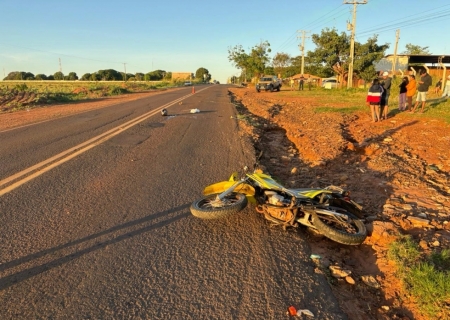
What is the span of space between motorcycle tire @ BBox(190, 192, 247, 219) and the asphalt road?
0.56 feet

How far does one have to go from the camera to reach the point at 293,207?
385cm

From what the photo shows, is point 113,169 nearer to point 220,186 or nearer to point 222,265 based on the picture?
point 220,186

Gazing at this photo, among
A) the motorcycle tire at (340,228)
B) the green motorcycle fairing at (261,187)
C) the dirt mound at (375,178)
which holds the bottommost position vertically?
the dirt mound at (375,178)

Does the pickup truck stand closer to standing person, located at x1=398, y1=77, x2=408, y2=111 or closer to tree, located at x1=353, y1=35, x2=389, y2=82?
tree, located at x1=353, y1=35, x2=389, y2=82

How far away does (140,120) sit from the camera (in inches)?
523

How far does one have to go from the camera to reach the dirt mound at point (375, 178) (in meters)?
3.16

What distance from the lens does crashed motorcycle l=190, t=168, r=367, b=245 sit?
12.5 feet

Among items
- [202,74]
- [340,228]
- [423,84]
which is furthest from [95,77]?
[340,228]

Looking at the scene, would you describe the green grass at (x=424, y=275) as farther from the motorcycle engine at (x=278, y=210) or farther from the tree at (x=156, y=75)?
the tree at (x=156, y=75)

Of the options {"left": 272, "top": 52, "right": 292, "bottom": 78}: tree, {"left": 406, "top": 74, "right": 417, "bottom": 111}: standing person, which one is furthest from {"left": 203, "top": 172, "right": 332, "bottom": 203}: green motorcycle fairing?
{"left": 272, "top": 52, "right": 292, "bottom": 78}: tree

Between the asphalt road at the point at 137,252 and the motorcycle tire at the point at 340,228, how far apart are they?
0.28m

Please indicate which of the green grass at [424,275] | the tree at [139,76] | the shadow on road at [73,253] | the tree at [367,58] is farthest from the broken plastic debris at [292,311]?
the tree at [139,76]

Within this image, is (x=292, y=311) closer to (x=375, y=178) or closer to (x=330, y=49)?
(x=375, y=178)

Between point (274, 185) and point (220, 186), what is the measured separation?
74cm
